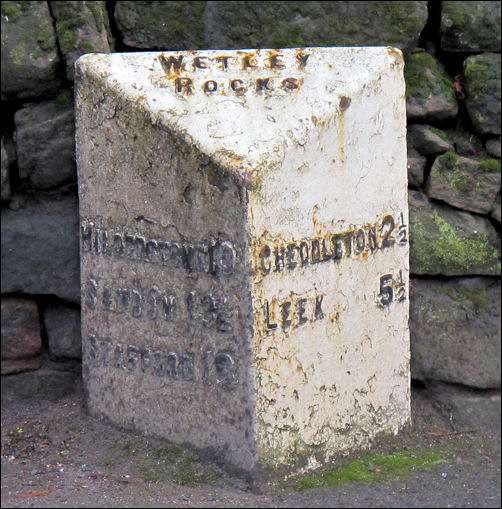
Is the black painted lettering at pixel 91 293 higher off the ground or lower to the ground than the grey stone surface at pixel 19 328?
higher

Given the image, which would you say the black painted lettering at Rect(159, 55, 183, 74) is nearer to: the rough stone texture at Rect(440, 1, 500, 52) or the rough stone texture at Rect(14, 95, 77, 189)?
the rough stone texture at Rect(14, 95, 77, 189)

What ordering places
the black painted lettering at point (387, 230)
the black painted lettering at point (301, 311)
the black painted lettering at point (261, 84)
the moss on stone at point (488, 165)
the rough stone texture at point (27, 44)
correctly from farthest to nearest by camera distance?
the moss on stone at point (488, 165) → the rough stone texture at point (27, 44) → the black painted lettering at point (387, 230) → the black painted lettering at point (261, 84) → the black painted lettering at point (301, 311)

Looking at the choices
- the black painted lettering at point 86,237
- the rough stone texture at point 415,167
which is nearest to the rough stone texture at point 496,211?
the rough stone texture at point 415,167

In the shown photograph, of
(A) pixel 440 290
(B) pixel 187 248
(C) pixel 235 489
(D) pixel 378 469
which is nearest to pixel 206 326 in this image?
(B) pixel 187 248

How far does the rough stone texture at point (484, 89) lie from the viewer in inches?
119

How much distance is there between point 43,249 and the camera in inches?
119

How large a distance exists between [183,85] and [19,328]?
1.05 meters

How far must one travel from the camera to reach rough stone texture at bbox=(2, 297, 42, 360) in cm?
305

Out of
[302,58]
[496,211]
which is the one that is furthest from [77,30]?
[496,211]

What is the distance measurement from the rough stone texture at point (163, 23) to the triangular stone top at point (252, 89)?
371 mm

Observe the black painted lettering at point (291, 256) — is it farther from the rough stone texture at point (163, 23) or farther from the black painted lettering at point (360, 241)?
the rough stone texture at point (163, 23)

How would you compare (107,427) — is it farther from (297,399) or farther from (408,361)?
(408,361)

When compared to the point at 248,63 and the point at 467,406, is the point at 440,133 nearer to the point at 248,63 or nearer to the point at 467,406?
the point at 248,63

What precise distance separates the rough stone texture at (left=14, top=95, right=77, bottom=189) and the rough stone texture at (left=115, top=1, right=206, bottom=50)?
30 centimetres
